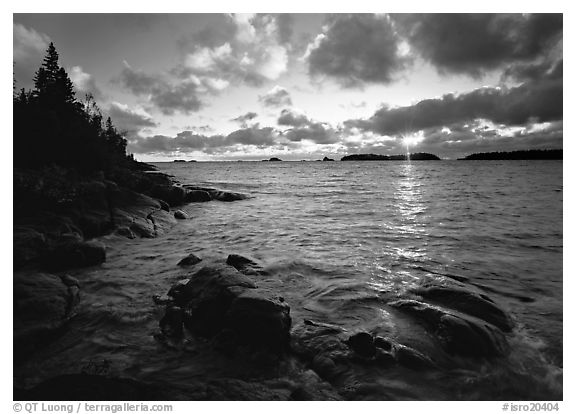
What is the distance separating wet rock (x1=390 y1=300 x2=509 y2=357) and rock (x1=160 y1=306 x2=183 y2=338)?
593cm

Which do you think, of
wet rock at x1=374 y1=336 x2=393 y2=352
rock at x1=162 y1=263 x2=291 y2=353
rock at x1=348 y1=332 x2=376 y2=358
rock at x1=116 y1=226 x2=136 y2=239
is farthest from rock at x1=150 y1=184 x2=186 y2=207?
wet rock at x1=374 y1=336 x2=393 y2=352

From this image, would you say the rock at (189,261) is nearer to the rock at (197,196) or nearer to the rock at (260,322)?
the rock at (260,322)

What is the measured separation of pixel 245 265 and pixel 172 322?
175 inches

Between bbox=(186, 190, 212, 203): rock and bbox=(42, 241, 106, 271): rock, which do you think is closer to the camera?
bbox=(42, 241, 106, 271): rock

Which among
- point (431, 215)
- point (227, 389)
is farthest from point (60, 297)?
point (431, 215)

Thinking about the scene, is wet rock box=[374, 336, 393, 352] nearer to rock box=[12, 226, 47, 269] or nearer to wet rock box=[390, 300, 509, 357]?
wet rock box=[390, 300, 509, 357]

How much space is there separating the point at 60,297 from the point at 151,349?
332 cm

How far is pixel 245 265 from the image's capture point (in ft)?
36.8

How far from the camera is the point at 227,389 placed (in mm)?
4961

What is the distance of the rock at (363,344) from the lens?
233 inches

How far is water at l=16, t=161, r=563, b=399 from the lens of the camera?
5445 millimetres

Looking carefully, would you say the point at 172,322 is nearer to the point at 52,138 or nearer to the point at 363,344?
the point at 363,344
